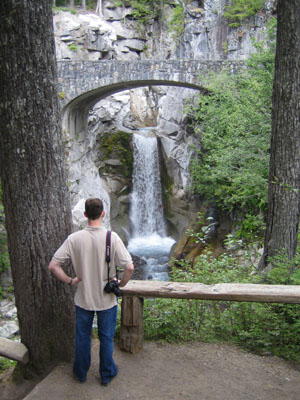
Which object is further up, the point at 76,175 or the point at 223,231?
the point at 76,175

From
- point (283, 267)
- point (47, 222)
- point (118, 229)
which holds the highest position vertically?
point (47, 222)

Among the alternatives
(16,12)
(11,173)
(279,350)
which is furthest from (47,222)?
(279,350)

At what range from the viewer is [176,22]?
27.3 meters

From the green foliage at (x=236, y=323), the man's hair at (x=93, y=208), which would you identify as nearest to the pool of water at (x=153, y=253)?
the green foliage at (x=236, y=323)

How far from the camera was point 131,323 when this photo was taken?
11.8 feet

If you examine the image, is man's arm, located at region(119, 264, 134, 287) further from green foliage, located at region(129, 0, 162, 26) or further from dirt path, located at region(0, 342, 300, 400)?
green foliage, located at region(129, 0, 162, 26)

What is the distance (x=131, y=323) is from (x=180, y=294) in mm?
614

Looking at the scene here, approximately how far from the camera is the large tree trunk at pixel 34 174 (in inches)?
112

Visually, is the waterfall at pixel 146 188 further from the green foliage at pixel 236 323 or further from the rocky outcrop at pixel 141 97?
the green foliage at pixel 236 323

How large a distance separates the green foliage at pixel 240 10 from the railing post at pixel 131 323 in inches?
917

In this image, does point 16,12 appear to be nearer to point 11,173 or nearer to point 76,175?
point 11,173

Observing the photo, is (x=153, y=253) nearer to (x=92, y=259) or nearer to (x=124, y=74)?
(x=124, y=74)

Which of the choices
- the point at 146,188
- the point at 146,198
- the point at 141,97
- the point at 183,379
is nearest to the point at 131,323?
the point at 183,379

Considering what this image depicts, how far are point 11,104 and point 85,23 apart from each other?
27.2m
